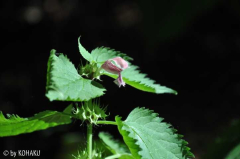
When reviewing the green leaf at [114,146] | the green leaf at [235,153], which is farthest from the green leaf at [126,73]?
the green leaf at [235,153]

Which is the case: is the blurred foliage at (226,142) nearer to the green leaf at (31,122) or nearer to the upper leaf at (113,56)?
the upper leaf at (113,56)

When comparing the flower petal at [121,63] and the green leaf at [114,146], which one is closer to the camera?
the flower petal at [121,63]

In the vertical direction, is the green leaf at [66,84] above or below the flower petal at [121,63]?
below

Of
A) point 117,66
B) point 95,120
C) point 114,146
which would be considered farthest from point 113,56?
point 114,146

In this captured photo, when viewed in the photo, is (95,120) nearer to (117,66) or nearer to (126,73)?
(117,66)

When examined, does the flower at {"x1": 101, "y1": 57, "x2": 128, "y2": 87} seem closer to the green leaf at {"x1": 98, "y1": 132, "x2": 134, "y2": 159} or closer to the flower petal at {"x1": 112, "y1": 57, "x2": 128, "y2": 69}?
the flower petal at {"x1": 112, "y1": 57, "x2": 128, "y2": 69}

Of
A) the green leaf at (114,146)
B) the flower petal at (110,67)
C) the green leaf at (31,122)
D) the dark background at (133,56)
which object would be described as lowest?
the green leaf at (31,122)
